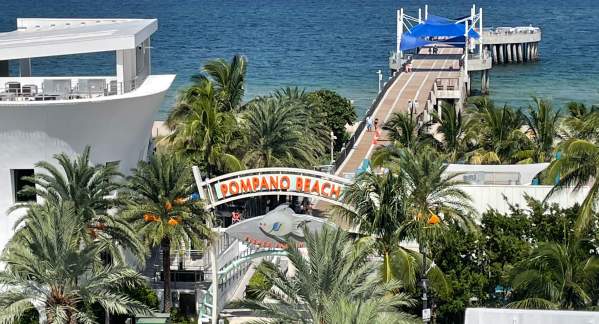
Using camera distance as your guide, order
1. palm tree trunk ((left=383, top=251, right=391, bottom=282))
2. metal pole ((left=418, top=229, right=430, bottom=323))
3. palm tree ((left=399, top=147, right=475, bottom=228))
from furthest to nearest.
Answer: palm tree ((left=399, top=147, right=475, bottom=228)) → metal pole ((left=418, top=229, right=430, bottom=323)) → palm tree trunk ((left=383, top=251, right=391, bottom=282))

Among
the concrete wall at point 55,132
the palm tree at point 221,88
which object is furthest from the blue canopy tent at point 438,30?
the concrete wall at point 55,132

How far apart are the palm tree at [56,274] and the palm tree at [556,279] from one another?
1058cm

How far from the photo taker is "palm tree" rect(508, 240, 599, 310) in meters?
33.6

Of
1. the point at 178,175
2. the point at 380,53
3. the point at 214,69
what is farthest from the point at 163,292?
the point at 380,53

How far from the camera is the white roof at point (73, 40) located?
43.8 metres

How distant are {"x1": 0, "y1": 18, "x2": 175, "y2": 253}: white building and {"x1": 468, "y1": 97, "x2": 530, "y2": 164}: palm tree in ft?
45.7

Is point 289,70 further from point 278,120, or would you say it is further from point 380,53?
point 278,120

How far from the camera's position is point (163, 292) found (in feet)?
138

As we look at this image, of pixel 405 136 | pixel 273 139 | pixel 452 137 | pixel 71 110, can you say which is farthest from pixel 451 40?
pixel 71 110

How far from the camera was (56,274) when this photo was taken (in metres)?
32.8

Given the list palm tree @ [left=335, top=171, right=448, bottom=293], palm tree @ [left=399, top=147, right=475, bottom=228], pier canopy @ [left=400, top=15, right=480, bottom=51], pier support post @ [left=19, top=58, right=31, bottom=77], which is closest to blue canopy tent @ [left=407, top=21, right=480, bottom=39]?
pier canopy @ [left=400, top=15, right=480, bottom=51]

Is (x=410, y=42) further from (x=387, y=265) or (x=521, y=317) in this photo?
(x=521, y=317)

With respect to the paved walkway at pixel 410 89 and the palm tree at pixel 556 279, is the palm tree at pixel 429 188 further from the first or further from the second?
the paved walkway at pixel 410 89

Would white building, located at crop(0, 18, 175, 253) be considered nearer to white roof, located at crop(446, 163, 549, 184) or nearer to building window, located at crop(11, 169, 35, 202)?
building window, located at crop(11, 169, 35, 202)
